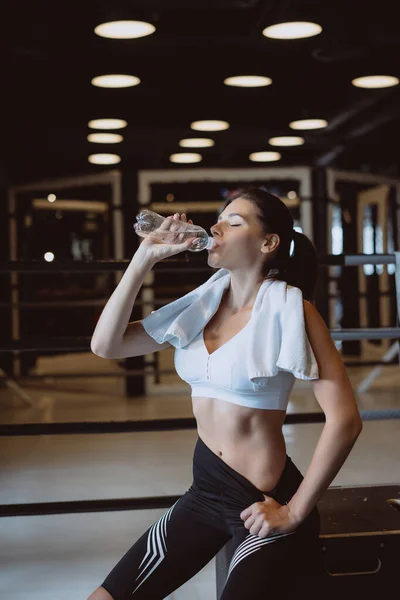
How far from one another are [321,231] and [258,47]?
2.30 m

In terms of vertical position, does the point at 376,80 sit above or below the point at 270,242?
above

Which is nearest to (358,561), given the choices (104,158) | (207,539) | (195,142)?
(207,539)

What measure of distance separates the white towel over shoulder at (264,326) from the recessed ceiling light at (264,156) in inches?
312

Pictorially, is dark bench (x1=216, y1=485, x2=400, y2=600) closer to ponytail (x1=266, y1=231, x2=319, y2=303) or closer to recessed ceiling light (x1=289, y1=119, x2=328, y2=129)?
ponytail (x1=266, y1=231, x2=319, y2=303)

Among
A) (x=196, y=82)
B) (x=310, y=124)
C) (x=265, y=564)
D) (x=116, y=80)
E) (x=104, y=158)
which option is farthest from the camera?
(x=104, y=158)

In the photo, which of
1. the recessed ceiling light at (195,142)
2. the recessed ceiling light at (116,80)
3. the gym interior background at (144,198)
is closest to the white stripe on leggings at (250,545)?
the gym interior background at (144,198)

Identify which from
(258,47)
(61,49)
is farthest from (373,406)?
(61,49)

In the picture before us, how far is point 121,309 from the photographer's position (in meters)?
1.85

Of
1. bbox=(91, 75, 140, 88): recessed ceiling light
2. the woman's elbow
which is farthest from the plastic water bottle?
bbox=(91, 75, 140, 88): recessed ceiling light

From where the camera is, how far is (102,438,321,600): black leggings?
5.46ft

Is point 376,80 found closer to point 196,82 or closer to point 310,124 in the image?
point 196,82

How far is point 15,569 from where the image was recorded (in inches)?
117

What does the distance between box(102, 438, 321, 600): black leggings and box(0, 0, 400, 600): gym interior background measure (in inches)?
36.2

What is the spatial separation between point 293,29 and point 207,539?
141 inches
